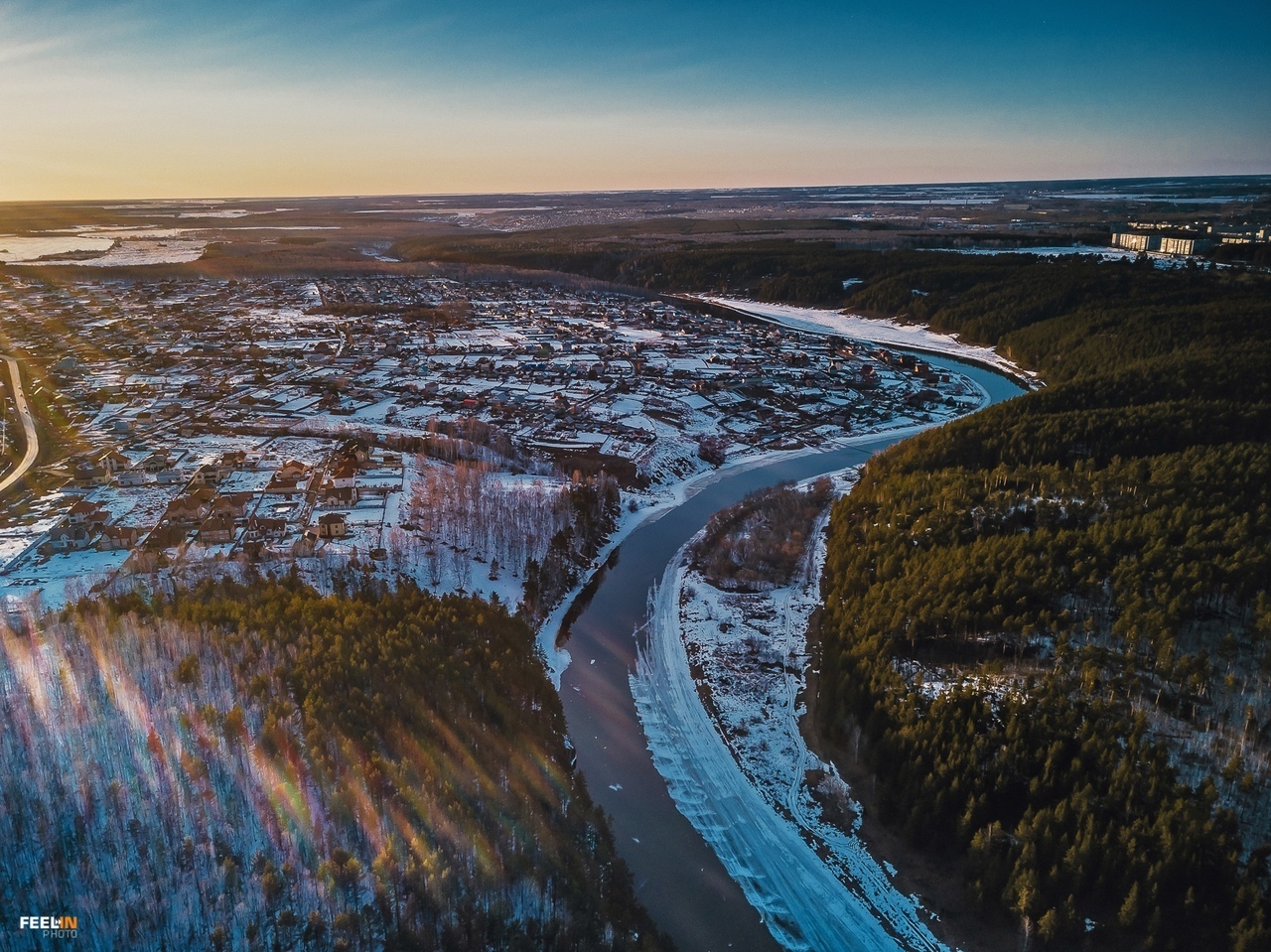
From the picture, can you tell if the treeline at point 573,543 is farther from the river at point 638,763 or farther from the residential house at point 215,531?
the residential house at point 215,531

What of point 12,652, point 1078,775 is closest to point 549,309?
point 12,652

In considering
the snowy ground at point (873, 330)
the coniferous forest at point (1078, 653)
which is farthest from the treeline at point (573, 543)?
the snowy ground at point (873, 330)

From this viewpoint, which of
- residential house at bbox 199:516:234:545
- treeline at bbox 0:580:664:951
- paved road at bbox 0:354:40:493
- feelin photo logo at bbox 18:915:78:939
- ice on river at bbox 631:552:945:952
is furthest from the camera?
paved road at bbox 0:354:40:493

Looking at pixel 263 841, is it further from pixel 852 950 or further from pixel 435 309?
pixel 435 309

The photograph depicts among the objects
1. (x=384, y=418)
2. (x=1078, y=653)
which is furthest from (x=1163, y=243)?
(x=1078, y=653)

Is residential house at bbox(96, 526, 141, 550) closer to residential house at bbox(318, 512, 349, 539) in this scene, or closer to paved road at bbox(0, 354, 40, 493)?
residential house at bbox(318, 512, 349, 539)

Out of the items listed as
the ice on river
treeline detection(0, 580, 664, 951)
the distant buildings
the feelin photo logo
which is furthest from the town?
the distant buildings

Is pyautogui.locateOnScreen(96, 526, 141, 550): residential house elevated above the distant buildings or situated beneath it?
situated beneath
